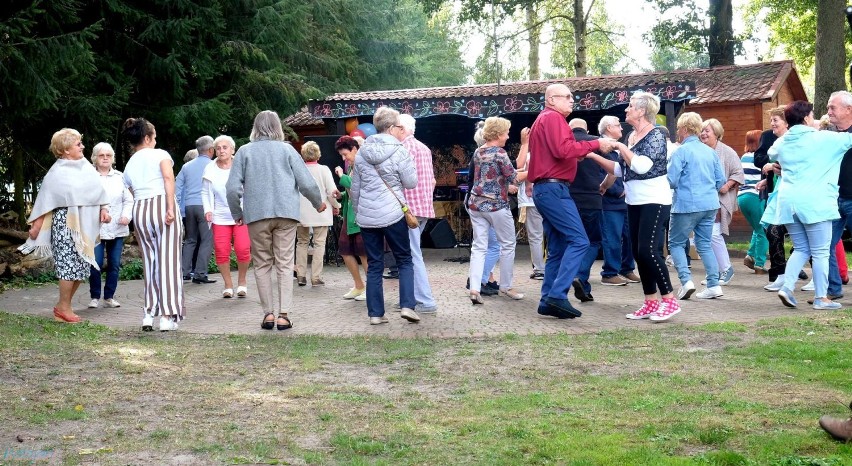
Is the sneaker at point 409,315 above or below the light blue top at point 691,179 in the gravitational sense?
below

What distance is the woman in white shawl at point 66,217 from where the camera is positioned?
971 centimetres

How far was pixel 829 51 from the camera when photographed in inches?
865

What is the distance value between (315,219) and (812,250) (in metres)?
5.76

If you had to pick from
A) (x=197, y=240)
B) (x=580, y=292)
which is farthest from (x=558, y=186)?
(x=197, y=240)

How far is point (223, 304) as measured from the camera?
11445 mm

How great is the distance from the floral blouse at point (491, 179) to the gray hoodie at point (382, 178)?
4.47 feet

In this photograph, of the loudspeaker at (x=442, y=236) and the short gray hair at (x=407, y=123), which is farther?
the loudspeaker at (x=442, y=236)

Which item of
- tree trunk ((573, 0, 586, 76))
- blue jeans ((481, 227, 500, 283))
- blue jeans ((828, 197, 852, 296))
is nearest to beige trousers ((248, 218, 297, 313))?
blue jeans ((481, 227, 500, 283))

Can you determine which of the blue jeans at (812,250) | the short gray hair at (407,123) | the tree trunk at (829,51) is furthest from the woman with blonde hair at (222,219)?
the tree trunk at (829,51)

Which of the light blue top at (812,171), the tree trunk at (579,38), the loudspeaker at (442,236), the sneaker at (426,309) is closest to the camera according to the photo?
the light blue top at (812,171)

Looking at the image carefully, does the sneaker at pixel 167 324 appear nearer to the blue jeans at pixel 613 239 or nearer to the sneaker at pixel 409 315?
the sneaker at pixel 409 315

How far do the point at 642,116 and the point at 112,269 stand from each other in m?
5.76

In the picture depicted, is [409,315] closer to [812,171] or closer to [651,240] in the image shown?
[651,240]

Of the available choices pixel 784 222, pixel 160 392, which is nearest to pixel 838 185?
pixel 784 222
